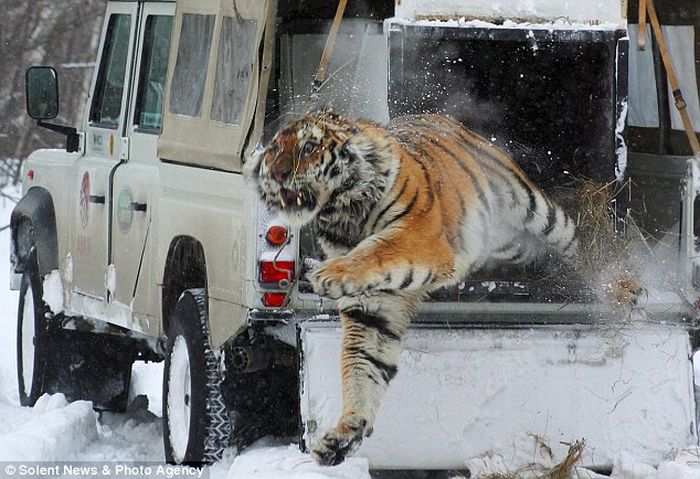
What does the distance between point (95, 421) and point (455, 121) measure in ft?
9.44

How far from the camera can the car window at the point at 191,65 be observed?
6.88 m

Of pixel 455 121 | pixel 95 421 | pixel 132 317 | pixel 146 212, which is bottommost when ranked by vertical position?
pixel 95 421

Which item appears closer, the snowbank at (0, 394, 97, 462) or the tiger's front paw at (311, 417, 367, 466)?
the tiger's front paw at (311, 417, 367, 466)

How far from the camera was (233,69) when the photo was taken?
6.58m

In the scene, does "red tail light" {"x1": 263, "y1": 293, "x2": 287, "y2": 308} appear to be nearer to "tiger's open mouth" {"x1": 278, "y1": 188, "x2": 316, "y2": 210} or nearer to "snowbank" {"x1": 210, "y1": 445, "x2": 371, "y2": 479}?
"tiger's open mouth" {"x1": 278, "y1": 188, "x2": 316, "y2": 210}

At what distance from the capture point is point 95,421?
8211mm

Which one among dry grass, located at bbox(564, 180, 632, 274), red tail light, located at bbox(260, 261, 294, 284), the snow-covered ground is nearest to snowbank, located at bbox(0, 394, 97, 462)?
the snow-covered ground

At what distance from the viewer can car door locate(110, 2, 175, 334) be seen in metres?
7.43

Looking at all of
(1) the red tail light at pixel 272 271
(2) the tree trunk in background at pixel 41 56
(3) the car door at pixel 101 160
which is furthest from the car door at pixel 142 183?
(2) the tree trunk in background at pixel 41 56

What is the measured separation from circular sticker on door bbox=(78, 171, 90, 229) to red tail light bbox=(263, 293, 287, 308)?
8.07 ft

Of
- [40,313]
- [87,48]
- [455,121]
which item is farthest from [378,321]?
[87,48]

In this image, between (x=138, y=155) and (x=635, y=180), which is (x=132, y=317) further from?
(x=635, y=180)

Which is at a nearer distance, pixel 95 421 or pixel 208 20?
pixel 208 20

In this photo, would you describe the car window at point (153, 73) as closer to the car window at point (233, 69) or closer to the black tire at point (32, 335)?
the car window at point (233, 69)
